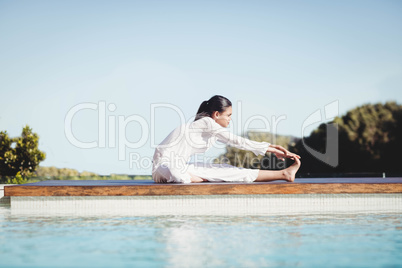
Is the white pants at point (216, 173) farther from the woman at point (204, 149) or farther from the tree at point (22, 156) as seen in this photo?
the tree at point (22, 156)

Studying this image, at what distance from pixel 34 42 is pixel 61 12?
6.22 ft

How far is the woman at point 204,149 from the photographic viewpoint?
5849mm

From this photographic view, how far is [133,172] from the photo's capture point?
11.1 m

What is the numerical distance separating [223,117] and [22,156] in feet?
42.5

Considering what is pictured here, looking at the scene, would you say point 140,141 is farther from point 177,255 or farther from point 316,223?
point 177,255

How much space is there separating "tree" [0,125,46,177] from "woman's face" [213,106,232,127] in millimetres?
12471

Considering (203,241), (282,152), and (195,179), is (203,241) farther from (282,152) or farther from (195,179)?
(195,179)

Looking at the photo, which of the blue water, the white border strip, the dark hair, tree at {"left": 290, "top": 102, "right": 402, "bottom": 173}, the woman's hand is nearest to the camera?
the blue water

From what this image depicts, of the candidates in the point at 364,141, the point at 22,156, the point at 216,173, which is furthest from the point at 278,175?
the point at 364,141

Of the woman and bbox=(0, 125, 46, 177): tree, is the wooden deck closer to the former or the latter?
the woman

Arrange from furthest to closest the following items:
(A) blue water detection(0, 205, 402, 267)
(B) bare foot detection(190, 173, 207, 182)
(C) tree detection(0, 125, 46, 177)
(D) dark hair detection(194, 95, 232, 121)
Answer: (C) tree detection(0, 125, 46, 177)
(B) bare foot detection(190, 173, 207, 182)
(D) dark hair detection(194, 95, 232, 121)
(A) blue water detection(0, 205, 402, 267)

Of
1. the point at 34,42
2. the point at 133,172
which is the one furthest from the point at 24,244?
the point at 34,42

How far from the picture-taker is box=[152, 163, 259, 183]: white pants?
6.26m

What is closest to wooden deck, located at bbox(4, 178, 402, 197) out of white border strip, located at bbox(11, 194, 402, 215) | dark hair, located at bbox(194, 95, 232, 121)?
white border strip, located at bbox(11, 194, 402, 215)
